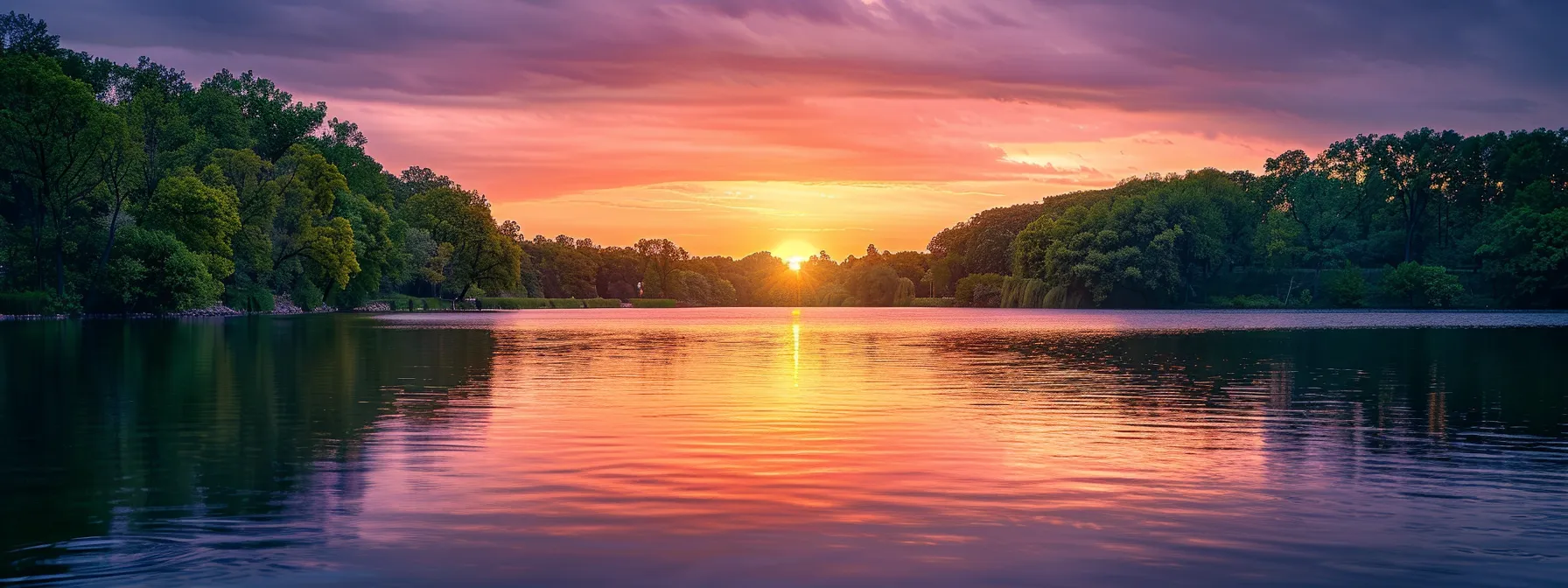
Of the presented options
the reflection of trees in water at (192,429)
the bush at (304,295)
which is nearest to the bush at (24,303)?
the bush at (304,295)

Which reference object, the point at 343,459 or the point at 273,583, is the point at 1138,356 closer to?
the point at 343,459

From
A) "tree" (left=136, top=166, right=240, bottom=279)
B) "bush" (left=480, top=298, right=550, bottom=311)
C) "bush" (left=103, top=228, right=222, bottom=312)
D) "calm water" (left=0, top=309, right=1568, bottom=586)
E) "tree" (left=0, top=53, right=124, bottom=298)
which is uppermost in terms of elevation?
"tree" (left=0, top=53, right=124, bottom=298)

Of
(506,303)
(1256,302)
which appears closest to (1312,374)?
(1256,302)

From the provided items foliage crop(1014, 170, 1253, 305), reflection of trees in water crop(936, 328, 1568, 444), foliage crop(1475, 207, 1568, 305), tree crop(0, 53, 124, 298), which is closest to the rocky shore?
tree crop(0, 53, 124, 298)

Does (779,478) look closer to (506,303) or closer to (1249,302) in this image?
(1249,302)

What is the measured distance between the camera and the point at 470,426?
22.1 metres

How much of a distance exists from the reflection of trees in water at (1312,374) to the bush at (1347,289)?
102024mm

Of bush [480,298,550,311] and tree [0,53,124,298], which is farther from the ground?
tree [0,53,124,298]

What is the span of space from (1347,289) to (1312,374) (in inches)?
5411

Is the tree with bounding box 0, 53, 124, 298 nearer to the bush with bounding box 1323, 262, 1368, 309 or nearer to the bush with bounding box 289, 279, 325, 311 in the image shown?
the bush with bounding box 289, 279, 325, 311

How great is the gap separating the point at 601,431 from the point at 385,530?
29.1ft

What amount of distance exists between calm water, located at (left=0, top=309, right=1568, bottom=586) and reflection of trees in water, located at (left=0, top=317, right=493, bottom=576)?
10 centimetres

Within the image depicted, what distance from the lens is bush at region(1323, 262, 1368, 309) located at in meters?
160

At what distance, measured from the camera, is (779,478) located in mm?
16016
